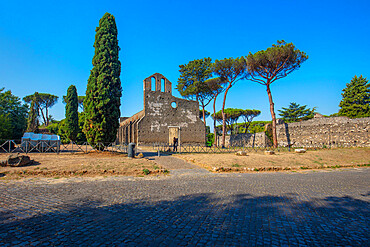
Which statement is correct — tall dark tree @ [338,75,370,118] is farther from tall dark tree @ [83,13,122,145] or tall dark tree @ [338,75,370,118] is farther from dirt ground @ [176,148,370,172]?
tall dark tree @ [83,13,122,145]

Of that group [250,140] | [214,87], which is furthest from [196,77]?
[250,140]

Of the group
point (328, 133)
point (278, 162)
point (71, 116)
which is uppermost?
point (71, 116)

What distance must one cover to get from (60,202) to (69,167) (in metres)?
4.38

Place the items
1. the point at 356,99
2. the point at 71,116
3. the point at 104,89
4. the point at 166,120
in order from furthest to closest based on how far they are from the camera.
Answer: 1. the point at 356,99
2. the point at 166,120
3. the point at 71,116
4. the point at 104,89

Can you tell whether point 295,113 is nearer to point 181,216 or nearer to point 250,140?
point 250,140

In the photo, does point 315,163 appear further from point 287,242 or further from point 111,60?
point 111,60

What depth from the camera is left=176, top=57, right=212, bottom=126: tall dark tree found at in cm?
2981

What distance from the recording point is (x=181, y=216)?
3439 mm

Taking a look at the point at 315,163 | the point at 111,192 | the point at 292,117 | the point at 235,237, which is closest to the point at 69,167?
the point at 111,192

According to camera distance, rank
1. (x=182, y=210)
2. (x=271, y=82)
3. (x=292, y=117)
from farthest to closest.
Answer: (x=292, y=117) < (x=271, y=82) < (x=182, y=210)

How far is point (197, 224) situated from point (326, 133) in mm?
24234

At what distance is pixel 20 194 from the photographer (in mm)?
4719

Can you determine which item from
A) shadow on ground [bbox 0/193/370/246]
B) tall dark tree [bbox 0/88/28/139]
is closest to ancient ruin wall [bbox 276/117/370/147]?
shadow on ground [bbox 0/193/370/246]

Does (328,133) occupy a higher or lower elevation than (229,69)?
lower
